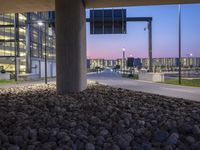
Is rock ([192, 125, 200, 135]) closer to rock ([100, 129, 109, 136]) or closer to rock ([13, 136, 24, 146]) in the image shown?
rock ([100, 129, 109, 136])

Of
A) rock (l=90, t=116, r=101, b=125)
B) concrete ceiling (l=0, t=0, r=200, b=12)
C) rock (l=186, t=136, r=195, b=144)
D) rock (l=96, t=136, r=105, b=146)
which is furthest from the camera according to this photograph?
concrete ceiling (l=0, t=0, r=200, b=12)

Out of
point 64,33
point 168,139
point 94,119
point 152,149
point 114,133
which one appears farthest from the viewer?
point 64,33

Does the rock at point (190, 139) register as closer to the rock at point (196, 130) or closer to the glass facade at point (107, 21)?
the rock at point (196, 130)

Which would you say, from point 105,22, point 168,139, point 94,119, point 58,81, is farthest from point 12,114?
point 105,22

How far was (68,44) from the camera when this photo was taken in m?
19.1

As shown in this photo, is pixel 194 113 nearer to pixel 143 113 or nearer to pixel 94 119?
pixel 143 113

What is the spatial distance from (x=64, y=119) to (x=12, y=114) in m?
1.92

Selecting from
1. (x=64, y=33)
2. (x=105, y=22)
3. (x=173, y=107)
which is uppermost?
(x=105, y=22)

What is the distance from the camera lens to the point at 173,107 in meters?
12.6

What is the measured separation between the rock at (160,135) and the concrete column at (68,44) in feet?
38.5

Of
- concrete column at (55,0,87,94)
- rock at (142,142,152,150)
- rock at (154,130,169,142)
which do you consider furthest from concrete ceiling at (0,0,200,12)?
rock at (142,142,152,150)

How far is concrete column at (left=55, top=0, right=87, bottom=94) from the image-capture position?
750 inches

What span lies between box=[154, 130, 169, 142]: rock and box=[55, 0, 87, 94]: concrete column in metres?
11.7

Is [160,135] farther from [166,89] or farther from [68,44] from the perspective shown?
[166,89]
